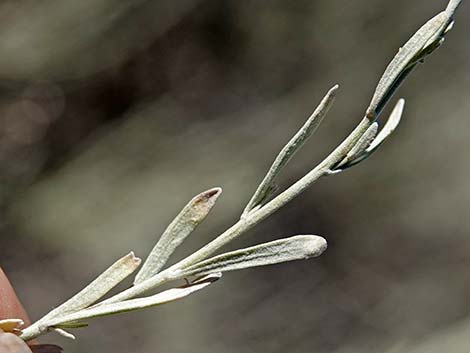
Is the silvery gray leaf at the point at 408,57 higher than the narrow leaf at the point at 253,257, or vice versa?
the silvery gray leaf at the point at 408,57

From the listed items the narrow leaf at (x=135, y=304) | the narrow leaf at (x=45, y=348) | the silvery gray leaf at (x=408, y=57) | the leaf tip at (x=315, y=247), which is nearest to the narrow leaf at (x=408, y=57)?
the silvery gray leaf at (x=408, y=57)

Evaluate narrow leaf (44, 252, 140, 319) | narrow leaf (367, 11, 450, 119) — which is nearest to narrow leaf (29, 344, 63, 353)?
narrow leaf (44, 252, 140, 319)

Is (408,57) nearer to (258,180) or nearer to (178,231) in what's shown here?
(178,231)

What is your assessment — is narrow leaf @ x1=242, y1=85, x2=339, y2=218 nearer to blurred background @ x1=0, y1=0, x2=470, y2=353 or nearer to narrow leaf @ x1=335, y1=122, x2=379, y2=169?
narrow leaf @ x1=335, y1=122, x2=379, y2=169

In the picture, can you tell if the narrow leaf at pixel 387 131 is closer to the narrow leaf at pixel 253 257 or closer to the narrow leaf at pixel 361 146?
the narrow leaf at pixel 361 146

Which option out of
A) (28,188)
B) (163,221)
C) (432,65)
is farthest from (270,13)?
(28,188)

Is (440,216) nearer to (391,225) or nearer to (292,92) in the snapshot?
(391,225)

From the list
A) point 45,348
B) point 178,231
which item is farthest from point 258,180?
point 178,231
